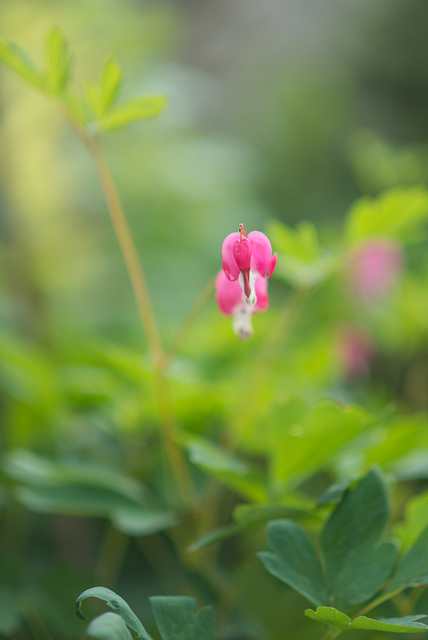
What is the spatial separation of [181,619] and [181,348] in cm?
56

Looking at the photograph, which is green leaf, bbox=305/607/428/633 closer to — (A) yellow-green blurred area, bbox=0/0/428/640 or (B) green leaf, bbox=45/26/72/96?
(A) yellow-green blurred area, bbox=0/0/428/640

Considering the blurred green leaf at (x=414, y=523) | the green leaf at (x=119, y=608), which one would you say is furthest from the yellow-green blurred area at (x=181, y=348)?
the green leaf at (x=119, y=608)

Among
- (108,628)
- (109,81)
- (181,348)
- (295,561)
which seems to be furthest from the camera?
(181,348)

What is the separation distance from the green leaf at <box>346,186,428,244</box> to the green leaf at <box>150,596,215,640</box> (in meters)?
0.39

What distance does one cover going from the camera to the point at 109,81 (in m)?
0.52

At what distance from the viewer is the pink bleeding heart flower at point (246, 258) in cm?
45

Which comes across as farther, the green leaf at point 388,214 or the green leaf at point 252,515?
the green leaf at point 388,214

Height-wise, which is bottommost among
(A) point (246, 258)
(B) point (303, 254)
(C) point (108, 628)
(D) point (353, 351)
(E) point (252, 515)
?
(C) point (108, 628)

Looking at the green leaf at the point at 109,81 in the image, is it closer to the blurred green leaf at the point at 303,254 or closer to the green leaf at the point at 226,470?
the blurred green leaf at the point at 303,254

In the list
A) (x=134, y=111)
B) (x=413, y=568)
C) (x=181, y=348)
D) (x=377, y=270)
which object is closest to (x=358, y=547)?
(x=413, y=568)

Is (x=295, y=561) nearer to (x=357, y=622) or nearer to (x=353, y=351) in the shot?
(x=357, y=622)

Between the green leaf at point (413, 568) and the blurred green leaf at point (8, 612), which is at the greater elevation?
the green leaf at point (413, 568)

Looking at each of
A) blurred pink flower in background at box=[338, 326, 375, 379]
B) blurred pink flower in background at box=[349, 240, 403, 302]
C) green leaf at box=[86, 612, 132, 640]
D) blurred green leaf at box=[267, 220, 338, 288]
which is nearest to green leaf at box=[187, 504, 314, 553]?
green leaf at box=[86, 612, 132, 640]

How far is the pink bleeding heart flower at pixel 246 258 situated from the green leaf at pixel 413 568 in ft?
0.72
